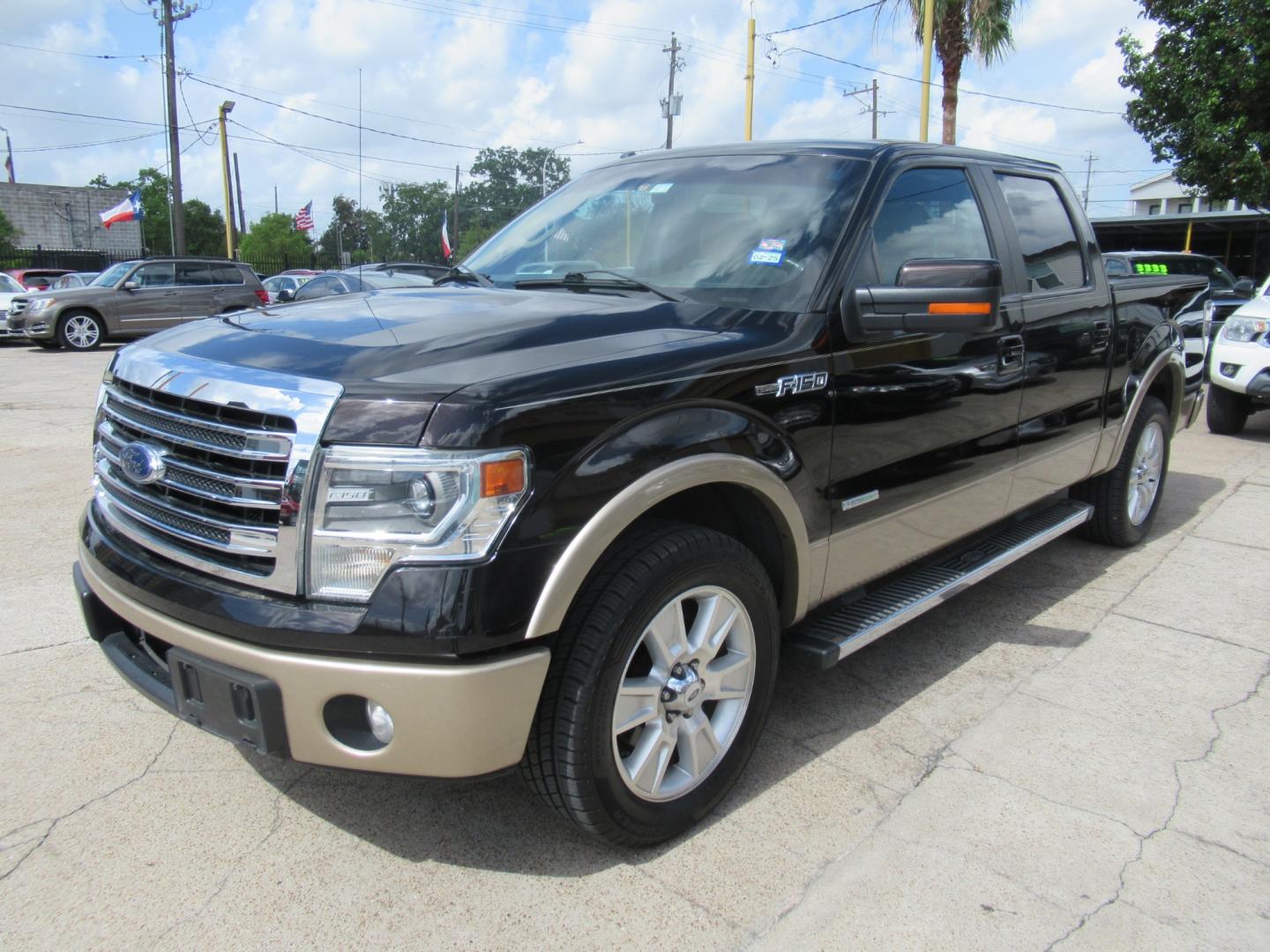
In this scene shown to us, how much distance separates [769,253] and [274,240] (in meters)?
74.3

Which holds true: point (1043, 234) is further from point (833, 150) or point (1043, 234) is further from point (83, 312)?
point (83, 312)

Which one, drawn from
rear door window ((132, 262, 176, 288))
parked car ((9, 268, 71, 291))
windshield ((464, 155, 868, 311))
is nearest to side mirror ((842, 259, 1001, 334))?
windshield ((464, 155, 868, 311))

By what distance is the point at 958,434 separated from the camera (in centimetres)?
344

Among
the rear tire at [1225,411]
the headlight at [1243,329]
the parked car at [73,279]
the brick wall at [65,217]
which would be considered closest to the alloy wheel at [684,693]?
the headlight at [1243,329]

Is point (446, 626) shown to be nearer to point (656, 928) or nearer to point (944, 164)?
point (656, 928)

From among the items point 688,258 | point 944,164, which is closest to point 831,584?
point 688,258

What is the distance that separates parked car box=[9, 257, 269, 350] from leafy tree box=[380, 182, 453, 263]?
6681cm

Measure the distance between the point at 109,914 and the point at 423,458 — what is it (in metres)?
1.35

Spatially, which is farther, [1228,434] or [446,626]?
[1228,434]

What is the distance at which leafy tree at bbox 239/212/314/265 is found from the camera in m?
67.6

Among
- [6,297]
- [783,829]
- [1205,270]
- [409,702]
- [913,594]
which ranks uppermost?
[1205,270]

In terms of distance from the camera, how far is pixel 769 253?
3.02m

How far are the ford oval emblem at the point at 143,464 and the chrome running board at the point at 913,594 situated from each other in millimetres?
1861

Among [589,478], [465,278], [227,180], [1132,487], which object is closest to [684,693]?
[589,478]
